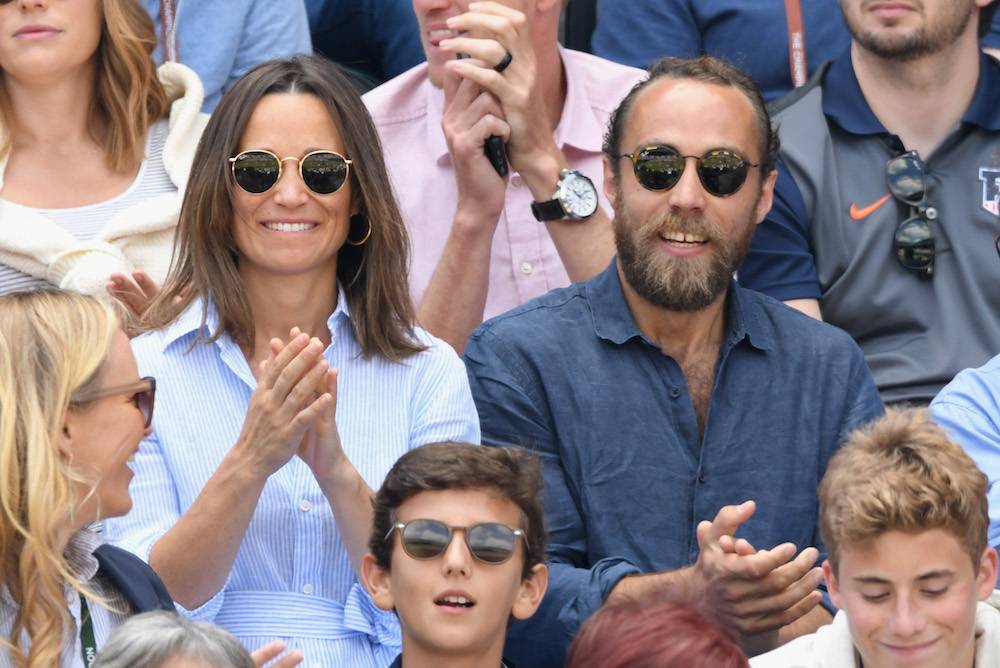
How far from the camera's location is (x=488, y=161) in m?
A: 4.94

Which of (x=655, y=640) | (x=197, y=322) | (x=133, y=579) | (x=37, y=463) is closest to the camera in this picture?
(x=655, y=640)

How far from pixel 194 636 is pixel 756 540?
5.31 ft

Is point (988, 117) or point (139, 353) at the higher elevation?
point (988, 117)

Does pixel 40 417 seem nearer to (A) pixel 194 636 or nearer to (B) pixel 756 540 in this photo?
(A) pixel 194 636

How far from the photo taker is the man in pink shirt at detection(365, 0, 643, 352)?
492cm

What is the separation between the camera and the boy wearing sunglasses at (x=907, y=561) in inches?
144

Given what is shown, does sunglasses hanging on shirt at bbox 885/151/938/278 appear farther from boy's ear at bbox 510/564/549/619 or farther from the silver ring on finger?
boy's ear at bbox 510/564/549/619

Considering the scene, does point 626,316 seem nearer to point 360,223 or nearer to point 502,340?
point 502,340

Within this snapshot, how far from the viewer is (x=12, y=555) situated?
129 inches

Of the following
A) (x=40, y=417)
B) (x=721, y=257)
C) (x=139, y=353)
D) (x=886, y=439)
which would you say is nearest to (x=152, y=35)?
(x=139, y=353)

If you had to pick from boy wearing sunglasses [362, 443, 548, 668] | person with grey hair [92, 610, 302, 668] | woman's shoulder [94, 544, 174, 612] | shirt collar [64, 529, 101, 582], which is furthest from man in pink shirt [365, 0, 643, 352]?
person with grey hair [92, 610, 302, 668]

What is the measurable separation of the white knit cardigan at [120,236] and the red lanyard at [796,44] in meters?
1.84

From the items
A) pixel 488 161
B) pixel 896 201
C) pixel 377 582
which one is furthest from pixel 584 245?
pixel 377 582

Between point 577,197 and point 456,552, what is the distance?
1580 mm
